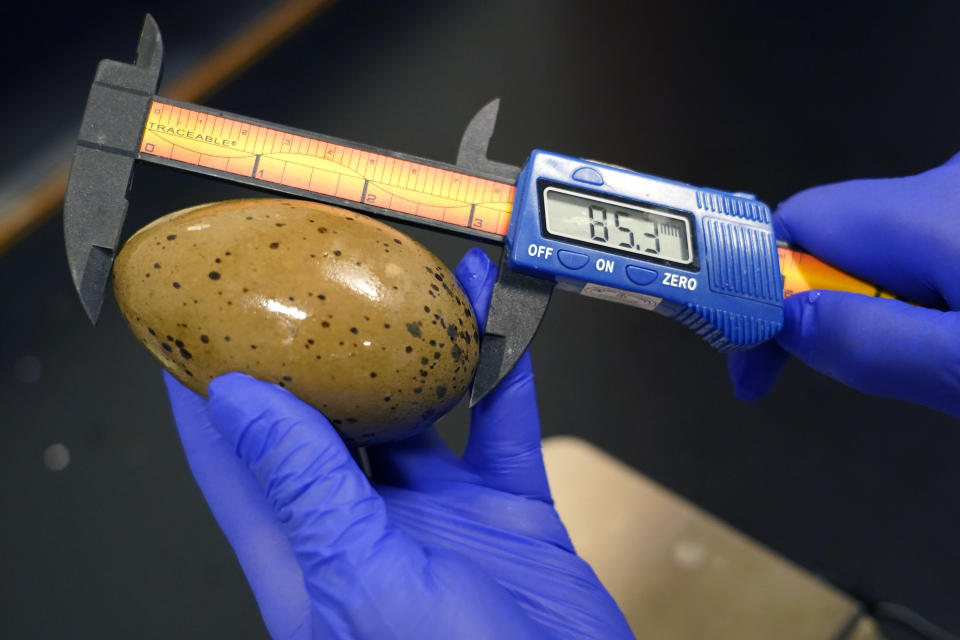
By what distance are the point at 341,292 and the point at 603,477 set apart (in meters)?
1.15

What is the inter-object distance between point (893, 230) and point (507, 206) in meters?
0.79

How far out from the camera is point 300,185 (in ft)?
4.35

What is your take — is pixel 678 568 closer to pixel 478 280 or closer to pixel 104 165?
pixel 478 280

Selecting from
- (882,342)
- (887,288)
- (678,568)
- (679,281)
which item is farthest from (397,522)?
(887,288)

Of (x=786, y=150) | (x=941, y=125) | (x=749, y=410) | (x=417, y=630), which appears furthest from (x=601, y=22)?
(x=417, y=630)

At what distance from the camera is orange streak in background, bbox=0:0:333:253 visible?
2.11 meters

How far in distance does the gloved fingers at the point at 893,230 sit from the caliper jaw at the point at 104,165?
4.45 feet

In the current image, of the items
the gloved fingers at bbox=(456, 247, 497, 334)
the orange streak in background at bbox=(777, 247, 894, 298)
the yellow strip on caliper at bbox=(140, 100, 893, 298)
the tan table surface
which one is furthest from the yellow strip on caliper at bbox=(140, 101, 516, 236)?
the tan table surface

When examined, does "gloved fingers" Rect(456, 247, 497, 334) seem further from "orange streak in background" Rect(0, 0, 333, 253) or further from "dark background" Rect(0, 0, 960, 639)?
"orange streak in background" Rect(0, 0, 333, 253)

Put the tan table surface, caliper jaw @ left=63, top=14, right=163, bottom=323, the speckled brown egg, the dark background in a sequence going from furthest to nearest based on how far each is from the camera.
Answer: the dark background
the tan table surface
caliper jaw @ left=63, top=14, right=163, bottom=323
the speckled brown egg

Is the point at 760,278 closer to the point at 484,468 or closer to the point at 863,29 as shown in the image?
the point at 484,468

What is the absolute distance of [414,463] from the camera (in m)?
1.49

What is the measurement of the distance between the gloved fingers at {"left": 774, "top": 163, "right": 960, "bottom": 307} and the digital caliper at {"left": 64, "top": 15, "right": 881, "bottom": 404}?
0.64 ft

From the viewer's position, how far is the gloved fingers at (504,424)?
1436 millimetres
